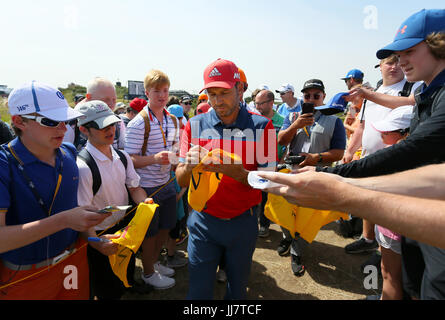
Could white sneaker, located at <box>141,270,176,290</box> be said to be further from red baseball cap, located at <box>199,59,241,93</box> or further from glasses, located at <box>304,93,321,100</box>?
glasses, located at <box>304,93,321,100</box>

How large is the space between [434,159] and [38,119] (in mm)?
2794

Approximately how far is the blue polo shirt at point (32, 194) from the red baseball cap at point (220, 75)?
136cm

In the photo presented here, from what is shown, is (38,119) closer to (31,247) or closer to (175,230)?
(31,247)

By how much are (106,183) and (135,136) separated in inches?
33.8

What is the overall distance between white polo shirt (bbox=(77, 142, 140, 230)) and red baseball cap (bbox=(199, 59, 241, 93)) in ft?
4.06

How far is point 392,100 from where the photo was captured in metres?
2.92

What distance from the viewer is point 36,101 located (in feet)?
5.67

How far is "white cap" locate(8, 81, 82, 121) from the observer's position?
5.59 ft

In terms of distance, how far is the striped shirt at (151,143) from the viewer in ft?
10.1

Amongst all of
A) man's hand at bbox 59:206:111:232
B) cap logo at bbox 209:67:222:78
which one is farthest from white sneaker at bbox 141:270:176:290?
cap logo at bbox 209:67:222:78

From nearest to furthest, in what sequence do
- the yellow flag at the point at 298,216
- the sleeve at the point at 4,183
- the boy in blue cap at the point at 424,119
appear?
the sleeve at the point at 4,183
the boy in blue cap at the point at 424,119
the yellow flag at the point at 298,216

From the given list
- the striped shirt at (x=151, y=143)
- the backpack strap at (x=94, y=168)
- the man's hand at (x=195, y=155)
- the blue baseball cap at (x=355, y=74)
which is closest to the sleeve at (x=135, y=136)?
the striped shirt at (x=151, y=143)

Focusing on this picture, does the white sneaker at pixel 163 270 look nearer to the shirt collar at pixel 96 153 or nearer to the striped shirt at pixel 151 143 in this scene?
the striped shirt at pixel 151 143

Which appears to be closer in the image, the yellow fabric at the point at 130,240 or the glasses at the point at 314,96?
the yellow fabric at the point at 130,240
